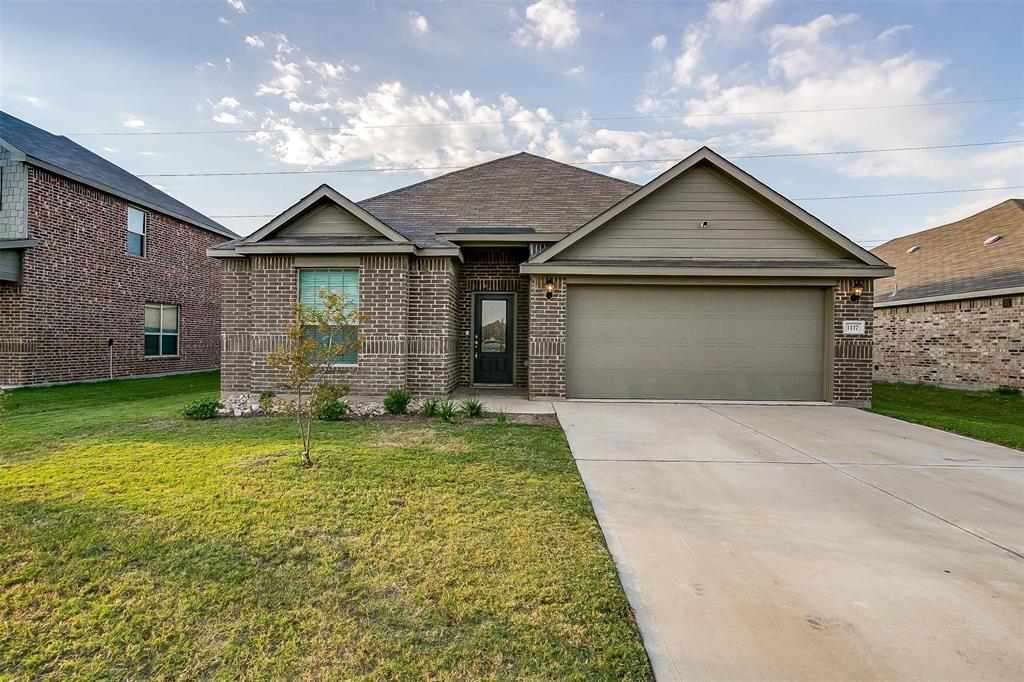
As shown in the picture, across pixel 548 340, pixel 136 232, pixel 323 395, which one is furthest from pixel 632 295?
pixel 136 232

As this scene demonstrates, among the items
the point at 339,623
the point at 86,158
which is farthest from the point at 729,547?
the point at 86,158

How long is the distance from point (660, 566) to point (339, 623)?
196cm

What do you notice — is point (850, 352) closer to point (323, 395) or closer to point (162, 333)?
point (323, 395)

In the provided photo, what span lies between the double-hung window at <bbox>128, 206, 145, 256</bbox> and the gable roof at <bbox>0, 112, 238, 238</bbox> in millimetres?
423

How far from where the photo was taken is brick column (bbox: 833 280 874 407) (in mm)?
8789

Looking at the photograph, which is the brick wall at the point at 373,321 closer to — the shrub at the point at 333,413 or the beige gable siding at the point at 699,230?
the shrub at the point at 333,413

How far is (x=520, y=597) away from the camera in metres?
2.36

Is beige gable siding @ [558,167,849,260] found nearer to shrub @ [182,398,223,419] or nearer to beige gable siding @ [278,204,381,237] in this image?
beige gable siding @ [278,204,381,237]

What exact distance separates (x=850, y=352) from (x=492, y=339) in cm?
797

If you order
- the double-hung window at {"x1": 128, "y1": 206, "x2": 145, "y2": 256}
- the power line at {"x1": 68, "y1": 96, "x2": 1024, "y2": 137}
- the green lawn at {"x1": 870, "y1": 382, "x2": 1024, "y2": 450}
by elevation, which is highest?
the power line at {"x1": 68, "y1": 96, "x2": 1024, "y2": 137}

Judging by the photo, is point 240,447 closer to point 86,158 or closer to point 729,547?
point 729,547

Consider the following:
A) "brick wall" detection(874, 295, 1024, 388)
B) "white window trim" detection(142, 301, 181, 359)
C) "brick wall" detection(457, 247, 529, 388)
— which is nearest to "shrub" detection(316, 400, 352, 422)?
"brick wall" detection(457, 247, 529, 388)

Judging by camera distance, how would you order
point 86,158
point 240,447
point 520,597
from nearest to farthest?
point 520,597
point 240,447
point 86,158

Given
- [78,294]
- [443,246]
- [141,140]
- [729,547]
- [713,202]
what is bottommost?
[729,547]
